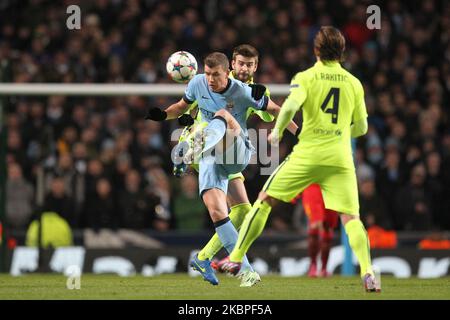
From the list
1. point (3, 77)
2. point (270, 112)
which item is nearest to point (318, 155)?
point (270, 112)

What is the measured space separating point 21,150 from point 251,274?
7131 mm

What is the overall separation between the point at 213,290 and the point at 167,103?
315 inches

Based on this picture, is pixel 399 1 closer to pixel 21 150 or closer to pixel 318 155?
pixel 21 150

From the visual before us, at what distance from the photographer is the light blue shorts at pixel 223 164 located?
32.8ft

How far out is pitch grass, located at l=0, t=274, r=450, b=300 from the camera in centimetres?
897

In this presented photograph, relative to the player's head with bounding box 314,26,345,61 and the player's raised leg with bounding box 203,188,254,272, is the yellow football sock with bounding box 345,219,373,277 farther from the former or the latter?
the player's head with bounding box 314,26,345,61

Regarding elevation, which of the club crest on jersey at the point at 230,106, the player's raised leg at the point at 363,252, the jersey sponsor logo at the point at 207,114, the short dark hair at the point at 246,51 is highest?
the short dark hair at the point at 246,51

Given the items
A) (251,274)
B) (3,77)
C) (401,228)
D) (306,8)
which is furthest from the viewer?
(306,8)

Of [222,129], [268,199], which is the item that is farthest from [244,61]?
[268,199]

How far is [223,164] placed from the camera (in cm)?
1011

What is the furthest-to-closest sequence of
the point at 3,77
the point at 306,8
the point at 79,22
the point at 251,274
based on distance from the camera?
the point at 306,8 < the point at 79,22 < the point at 3,77 < the point at 251,274

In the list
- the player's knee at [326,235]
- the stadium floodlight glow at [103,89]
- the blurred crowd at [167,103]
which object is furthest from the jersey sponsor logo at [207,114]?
the blurred crowd at [167,103]

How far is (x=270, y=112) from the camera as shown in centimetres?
1039

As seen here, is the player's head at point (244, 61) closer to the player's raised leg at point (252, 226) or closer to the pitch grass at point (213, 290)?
the player's raised leg at point (252, 226)
